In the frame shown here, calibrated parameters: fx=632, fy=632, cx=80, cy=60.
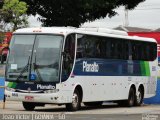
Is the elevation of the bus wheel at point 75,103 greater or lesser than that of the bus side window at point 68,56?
lesser

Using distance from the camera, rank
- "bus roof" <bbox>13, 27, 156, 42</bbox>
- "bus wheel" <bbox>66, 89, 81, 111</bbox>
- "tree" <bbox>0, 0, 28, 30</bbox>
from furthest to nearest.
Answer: "tree" <bbox>0, 0, 28, 30</bbox> < "bus wheel" <bbox>66, 89, 81, 111</bbox> < "bus roof" <bbox>13, 27, 156, 42</bbox>

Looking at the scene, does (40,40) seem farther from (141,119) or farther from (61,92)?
(141,119)

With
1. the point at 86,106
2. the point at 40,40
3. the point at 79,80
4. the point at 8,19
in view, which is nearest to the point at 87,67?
the point at 79,80

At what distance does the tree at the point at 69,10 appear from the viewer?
125ft

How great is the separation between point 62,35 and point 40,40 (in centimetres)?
87

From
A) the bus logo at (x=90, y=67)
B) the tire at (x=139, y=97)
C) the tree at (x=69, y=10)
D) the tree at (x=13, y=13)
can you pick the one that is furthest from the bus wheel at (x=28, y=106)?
the tree at (x=69, y=10)

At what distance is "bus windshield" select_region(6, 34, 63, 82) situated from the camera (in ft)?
74.2

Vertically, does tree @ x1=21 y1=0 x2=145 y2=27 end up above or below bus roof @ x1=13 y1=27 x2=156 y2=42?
above

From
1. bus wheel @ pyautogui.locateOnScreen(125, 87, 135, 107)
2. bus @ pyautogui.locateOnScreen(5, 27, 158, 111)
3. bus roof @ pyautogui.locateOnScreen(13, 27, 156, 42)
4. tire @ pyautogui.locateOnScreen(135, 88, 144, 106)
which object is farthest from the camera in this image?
tire @ pyautogui.locateOnScreen(135, 88, 144, 106)

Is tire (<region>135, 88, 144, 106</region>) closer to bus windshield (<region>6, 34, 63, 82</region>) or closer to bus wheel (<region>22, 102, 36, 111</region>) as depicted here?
bus wheel (<region>22, 102, 36, 111</region>)

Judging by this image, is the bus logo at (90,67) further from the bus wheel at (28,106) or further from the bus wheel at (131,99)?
the bus wheel at (131,99)

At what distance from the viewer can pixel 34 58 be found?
22891 millimetres

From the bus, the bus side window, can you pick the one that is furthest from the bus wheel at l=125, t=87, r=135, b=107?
the bus side window

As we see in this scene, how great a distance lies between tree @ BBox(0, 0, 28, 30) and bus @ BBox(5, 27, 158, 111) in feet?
30.8
